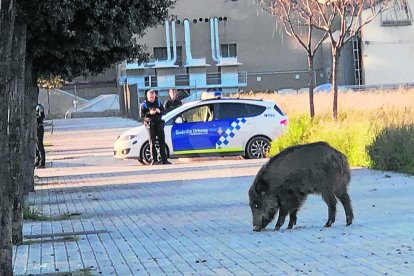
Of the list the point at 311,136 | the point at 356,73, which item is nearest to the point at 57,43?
the point at 311,136

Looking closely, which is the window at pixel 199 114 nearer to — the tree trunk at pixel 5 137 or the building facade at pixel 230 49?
the tree trunk at pixel 5 137

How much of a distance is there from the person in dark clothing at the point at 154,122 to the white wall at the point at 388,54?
39.2 m

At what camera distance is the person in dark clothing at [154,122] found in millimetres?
22344

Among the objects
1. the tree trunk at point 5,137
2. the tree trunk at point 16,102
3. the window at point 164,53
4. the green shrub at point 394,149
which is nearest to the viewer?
the tree trunk at point 5,137

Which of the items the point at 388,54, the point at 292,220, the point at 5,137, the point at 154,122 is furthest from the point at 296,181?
the point at 388,54

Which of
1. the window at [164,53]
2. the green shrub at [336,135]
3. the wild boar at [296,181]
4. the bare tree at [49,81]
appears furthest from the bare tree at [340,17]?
the window at [164,53]

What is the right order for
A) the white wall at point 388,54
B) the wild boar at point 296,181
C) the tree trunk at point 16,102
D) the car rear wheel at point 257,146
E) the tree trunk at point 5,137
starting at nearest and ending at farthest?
1. the tree trunk at point 5,137
2. the tree trunk at point 16,102
3. the wild boar at point 296,181
4. the car rear wheel at point 257,146
5. the white wall at point 388,54

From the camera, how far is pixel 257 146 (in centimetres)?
2353

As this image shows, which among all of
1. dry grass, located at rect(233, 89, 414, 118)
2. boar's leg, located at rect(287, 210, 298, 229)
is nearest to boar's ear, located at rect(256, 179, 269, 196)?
boar's leg, located at rect(287, 210, 298, 229)

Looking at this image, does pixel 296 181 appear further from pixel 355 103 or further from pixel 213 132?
pixel 355 103

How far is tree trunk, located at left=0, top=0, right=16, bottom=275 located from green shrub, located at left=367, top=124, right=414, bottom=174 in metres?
10.9

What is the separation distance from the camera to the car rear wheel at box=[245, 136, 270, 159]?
23.5 meters

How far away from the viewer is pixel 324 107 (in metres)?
30.3

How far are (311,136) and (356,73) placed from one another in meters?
42.5
